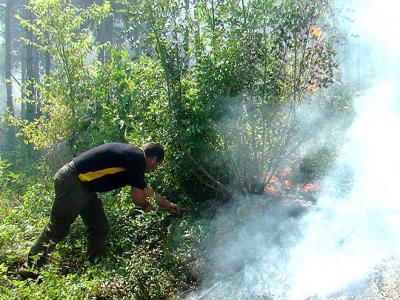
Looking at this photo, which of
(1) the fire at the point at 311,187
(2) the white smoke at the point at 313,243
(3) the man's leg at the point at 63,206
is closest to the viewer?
(2) the white smoke at the point at 313,243

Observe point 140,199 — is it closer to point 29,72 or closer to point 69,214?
point 69,214

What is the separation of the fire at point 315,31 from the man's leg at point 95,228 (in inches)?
135

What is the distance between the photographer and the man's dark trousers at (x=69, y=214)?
4.43 m

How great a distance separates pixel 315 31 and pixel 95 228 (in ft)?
12.2

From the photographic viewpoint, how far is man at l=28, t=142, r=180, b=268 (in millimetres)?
4293

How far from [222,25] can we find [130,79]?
1.65 m

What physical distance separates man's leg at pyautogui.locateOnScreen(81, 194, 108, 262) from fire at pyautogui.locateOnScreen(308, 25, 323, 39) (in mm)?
3427

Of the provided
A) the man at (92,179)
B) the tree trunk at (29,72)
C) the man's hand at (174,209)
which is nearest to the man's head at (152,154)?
the man at (92,179)

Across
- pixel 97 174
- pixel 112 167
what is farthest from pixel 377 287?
pixel 97 174

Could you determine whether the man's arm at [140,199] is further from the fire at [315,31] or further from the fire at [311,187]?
the fire at [315,31]

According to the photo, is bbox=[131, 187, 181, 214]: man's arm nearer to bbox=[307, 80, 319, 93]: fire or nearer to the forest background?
the forest background

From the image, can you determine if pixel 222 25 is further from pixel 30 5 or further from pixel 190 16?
pixel 30 5

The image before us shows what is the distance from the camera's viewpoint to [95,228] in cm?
471

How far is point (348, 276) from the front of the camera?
142 inches
